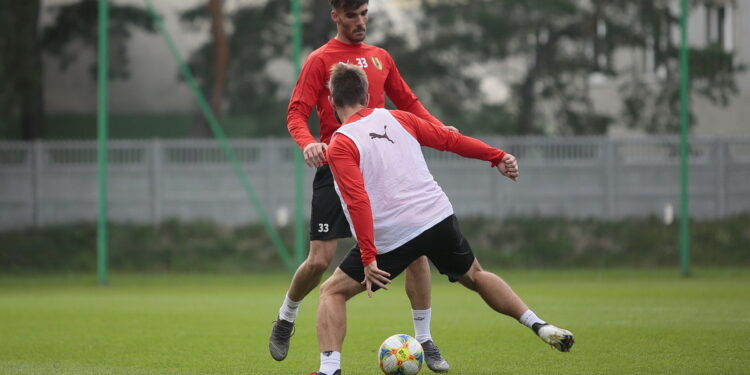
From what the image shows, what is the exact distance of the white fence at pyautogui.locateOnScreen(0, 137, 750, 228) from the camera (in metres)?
22.4

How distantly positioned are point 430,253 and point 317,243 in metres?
0.96

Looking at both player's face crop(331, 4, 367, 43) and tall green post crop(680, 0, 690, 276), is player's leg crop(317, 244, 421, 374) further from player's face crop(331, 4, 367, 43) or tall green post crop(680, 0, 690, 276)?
tall green post crop(680, 0, 690, 276)

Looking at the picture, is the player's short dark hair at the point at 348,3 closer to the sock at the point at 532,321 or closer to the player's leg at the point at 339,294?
the player's leg at the point at 339,294

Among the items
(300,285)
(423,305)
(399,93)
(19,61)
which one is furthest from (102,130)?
(423,305)

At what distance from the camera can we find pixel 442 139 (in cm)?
647

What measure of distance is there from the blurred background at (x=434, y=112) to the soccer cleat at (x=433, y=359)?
14777 millimetres

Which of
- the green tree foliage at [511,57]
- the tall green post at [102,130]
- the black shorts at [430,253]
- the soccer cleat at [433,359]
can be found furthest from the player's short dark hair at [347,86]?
the green tree foliage at [511,57]

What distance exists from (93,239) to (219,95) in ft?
15.2

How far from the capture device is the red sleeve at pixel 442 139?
6.40 meters

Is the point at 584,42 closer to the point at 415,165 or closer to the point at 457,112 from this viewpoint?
the point at 457,112

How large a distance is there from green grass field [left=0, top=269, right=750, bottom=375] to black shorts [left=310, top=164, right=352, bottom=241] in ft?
2.86

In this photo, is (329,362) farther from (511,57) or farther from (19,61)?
(511,57)

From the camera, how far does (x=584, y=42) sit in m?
26.2

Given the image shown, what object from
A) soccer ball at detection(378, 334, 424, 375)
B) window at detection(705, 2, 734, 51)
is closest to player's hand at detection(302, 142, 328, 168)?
soccer ball at detection(378, 334, 424, 375)
